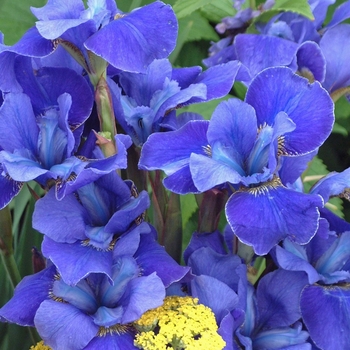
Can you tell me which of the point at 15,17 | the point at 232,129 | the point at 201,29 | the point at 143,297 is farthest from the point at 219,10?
the point at 143,297

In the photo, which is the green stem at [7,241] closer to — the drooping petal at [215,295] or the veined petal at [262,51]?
the drooping petal at [215,295]

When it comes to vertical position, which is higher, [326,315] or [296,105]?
[296,105]

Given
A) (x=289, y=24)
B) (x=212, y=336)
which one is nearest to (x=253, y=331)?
(x=212, y=336)

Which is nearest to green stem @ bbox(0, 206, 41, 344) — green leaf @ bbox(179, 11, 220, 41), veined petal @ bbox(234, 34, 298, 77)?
veined petal @ bbox(234, 34, 298, 77)

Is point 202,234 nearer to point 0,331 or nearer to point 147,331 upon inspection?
point 147,331

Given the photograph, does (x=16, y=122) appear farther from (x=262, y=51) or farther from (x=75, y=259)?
(x=262, y=51)

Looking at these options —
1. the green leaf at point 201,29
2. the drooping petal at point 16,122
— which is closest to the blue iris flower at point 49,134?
the drooping petal at point 16,122

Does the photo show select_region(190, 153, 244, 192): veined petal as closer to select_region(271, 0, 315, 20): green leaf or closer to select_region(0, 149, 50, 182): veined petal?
select_region(0, 149, 50, 182): veined petal
